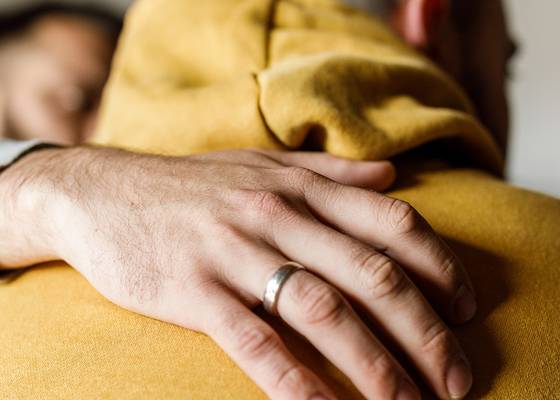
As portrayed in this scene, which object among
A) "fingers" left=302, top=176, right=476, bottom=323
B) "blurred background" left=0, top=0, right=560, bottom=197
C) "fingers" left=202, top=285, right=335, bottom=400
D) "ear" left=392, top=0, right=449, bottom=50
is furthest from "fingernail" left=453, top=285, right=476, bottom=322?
"blurred background" left=0, top=0, right=560, bottom=197

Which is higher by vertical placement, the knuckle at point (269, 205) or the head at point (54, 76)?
the knuckle at point (269, 205)

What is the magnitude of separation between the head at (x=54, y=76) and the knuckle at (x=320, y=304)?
884 millimetres

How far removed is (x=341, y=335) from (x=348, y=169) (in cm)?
21

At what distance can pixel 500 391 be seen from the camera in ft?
1.35

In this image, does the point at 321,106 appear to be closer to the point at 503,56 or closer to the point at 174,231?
the point at 174,231

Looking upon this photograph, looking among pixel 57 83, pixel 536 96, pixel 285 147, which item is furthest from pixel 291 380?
pixel 536 96

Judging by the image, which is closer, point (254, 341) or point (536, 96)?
point (254, 341)

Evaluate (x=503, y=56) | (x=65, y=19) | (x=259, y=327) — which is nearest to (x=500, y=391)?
(x=259, y=327)

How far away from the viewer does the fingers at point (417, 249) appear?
446mm

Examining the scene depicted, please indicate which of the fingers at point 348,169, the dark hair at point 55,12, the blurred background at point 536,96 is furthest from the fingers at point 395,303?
the blurred background at point 536,96

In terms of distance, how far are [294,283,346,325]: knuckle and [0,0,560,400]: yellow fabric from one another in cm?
4

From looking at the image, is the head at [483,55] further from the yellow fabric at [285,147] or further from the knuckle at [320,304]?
the knuckle at [320,304]

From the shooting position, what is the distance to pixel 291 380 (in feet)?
1.28

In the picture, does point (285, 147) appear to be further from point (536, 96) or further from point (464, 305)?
point (536, 96)
